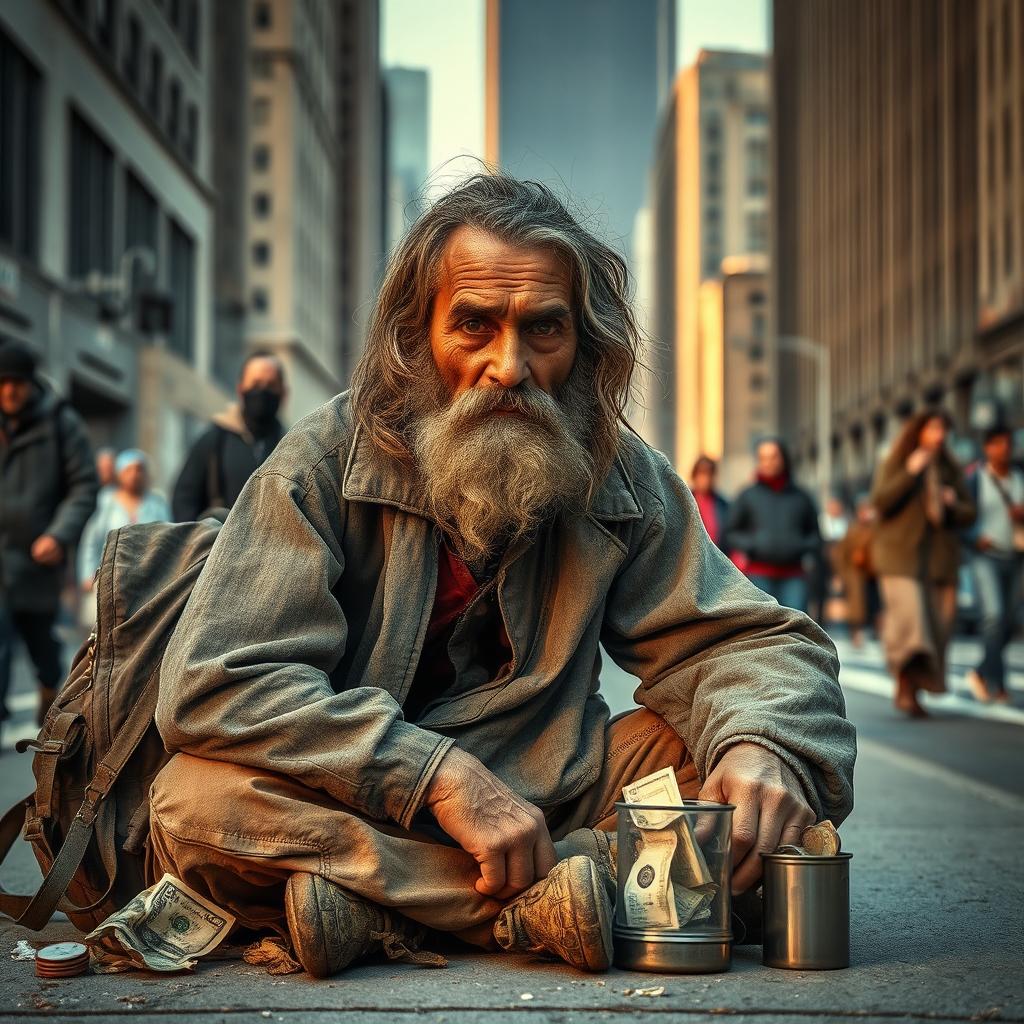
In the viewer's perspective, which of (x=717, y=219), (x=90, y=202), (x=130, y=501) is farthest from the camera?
(x=717, y=219)

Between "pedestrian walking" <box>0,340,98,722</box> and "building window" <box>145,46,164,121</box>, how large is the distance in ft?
99.5

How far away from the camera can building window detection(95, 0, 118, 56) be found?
32.1 m

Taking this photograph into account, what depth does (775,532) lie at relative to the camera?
41.9 feet

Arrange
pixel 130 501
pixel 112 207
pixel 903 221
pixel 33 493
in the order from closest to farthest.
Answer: pixel 33 493 < pixel 130 501 < pixel 112 207 < pixel 903 221

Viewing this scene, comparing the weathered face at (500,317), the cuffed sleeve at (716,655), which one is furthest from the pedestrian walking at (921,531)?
the weathered face at (500,317)

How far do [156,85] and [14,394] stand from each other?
103ft

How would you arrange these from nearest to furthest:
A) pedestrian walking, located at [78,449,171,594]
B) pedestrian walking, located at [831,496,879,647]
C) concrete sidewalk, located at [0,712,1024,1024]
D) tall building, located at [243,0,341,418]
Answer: concrete sidewalk, located at [0,712,1024,1024] → pedestrian walking, located at [78,449,171,594] → pedestrian walking, located at [831,496,879,647] → tall building, located at [243,0,341,418]

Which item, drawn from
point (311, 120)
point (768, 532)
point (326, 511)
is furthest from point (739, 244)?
point (326, 511)

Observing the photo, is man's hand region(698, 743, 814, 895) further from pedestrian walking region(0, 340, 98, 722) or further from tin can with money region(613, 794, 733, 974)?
pedestrian walking region(0, 340, 98, 722)

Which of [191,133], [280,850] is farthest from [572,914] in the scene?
[191,133]

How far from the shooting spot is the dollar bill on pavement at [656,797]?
3.04 meters

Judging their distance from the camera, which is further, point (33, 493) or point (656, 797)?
point (33, 493)

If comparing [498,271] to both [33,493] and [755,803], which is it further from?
[33,493]

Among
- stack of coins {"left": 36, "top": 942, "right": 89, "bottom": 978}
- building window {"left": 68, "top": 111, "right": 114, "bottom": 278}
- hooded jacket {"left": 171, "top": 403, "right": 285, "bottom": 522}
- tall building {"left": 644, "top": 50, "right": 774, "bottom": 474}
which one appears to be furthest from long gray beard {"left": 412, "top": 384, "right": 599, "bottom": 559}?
tall building {"left": 644, "top": 50, "right": 774, "bottom": 474}
